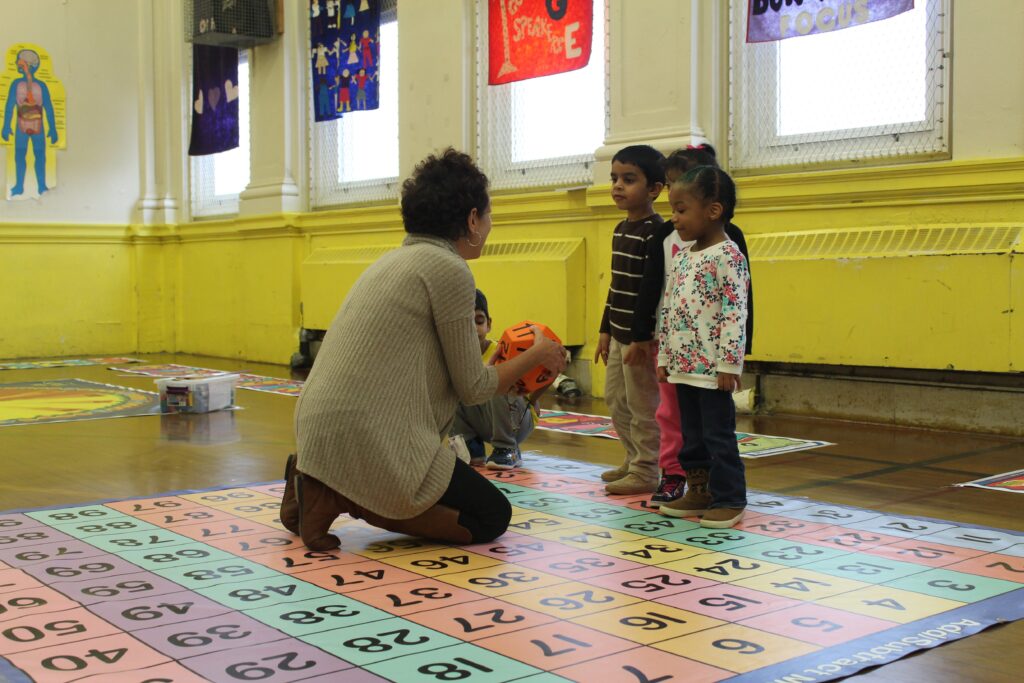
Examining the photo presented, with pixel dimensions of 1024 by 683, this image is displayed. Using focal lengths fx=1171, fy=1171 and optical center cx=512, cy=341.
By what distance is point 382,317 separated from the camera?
2742mm

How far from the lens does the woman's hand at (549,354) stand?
2.88 m

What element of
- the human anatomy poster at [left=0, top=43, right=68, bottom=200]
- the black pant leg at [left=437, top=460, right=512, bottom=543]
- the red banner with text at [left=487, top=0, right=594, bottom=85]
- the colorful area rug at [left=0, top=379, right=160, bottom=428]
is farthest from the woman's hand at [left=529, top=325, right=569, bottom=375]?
the human anatomy poster at [left=0, top=43, right=68, bottom=200]

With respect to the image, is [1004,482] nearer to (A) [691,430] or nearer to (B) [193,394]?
(A) [691,430]

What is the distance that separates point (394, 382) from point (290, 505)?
18.2 inches

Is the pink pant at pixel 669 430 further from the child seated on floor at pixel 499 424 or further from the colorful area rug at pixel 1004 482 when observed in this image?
the colorful area rug at pixel 1004 482

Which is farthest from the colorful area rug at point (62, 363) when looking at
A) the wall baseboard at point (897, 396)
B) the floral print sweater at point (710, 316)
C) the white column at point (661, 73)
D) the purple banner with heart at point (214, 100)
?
the floral print sweater at point (710, 316)

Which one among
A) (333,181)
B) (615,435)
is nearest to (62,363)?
(333,181)

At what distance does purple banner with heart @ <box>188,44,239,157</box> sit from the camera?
9.72 meters

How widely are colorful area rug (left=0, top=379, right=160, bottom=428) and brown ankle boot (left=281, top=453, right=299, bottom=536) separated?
2.79 meters

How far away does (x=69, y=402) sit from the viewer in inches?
242

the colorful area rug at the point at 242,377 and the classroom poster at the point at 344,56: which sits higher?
the classroom poster at the point at 344,56

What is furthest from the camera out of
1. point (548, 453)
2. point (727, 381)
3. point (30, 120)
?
point (30, 120)

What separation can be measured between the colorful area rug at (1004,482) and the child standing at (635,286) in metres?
1.00

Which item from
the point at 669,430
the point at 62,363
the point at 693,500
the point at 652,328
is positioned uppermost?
the point at 652,328
